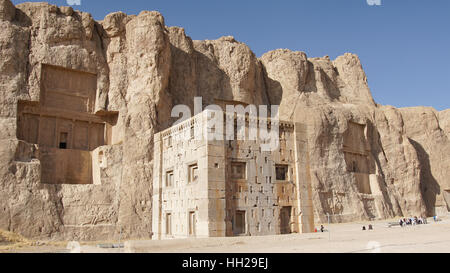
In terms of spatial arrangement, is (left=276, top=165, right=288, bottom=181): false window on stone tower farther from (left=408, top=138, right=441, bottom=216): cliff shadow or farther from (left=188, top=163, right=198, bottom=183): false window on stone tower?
(left=408, top=138, right=441, bottom=216): cliff shadow

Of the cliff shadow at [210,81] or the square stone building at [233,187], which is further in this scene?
the cliff shadow at [210,81]

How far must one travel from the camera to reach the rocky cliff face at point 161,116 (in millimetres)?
29219

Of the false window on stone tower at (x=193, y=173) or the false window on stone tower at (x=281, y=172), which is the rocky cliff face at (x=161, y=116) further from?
the false window on stone tower at (x=281, y=172)

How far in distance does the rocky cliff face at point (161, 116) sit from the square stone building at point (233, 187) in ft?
34.0

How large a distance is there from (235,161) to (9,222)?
17.2 meters

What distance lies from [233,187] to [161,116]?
16770 mm

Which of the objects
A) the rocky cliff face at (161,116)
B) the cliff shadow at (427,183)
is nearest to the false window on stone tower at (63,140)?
the rocky cliff face at (161,116)

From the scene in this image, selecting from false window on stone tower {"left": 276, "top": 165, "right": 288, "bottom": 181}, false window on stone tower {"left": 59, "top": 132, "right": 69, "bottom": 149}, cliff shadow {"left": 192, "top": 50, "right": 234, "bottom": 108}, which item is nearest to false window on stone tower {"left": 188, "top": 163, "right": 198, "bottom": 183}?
false window on stone tower {"left": 276, "top": 165, "right": 288, "bottom": 181}

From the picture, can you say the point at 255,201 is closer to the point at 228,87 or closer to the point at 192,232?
the point at 192,232

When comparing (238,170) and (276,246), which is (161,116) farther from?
(276,246)

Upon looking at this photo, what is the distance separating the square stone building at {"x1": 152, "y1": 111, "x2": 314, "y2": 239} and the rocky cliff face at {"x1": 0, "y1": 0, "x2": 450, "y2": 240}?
10.4 metres

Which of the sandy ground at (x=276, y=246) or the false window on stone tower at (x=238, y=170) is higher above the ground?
the false window on stone tower at (x=238, y=170)

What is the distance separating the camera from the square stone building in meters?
17.9

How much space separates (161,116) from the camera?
33719 millimetres
